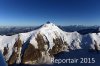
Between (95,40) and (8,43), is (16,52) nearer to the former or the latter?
(8,43)

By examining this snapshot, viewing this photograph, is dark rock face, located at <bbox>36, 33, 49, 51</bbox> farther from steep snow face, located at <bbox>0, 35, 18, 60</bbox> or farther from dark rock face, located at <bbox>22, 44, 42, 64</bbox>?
steep snow face, located at <bbox>0, 35, 18, 60</bbox>

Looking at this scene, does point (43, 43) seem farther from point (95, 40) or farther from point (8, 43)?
point (95, 40)

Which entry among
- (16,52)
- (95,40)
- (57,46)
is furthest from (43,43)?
(95,40)

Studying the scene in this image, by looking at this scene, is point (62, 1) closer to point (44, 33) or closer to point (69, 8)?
point (69, 8)

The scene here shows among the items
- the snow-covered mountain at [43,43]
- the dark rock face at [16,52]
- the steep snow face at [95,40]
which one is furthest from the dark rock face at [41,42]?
the steep snow face at [95,40]

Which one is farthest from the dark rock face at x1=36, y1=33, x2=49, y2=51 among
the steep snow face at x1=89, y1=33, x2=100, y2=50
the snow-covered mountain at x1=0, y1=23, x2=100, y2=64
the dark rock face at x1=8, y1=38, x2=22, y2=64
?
the steep snow face at x1=89, y1=33, x2=100, y2=50

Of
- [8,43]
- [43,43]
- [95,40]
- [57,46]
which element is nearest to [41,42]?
[43,43]

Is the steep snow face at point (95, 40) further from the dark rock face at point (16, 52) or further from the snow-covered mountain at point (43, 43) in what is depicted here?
the dark rock face at point (16, 52)

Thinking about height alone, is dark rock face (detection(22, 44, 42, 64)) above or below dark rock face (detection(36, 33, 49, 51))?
below

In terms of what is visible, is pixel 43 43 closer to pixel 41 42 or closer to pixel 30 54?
pixel 41 42
